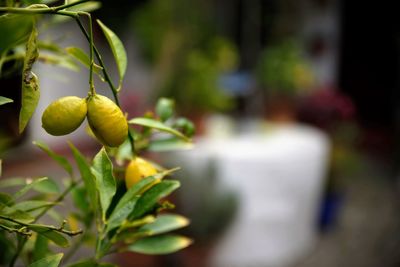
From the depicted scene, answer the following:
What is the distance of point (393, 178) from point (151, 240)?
4.30 metres

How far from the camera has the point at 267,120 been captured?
3.25 m

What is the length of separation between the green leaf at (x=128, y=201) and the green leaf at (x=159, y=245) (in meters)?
0.13

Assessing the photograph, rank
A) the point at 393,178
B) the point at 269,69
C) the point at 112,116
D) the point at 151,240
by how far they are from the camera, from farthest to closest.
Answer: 1. the point at 393,178
2. the point at 269,69
3. the point at 151,240
4. the point at 112,116

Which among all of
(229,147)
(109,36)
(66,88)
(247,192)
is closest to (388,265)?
(247,192)

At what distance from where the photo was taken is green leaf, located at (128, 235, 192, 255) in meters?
0.57

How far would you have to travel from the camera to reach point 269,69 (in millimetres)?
3338

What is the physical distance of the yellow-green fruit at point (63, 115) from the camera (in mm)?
357

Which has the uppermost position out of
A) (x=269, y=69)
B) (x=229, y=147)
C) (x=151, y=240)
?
(x=151, y=240)

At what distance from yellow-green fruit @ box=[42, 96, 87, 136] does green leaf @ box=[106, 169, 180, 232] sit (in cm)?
9

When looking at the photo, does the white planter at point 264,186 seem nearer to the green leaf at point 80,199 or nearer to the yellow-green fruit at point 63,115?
the green leaf at point 80,199

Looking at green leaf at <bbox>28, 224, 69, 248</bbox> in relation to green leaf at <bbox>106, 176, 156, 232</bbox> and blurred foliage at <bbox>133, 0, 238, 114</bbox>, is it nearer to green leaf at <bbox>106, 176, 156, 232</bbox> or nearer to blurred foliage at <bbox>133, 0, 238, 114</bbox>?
green leaf at <bbox>106, 176, 156, 232</bbox>

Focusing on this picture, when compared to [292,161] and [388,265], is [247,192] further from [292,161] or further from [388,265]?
[388,265]

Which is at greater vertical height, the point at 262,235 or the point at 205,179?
the point at 205,179

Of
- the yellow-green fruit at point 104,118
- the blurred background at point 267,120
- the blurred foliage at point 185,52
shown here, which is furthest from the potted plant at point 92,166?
the blurred foliage at point 185,52
